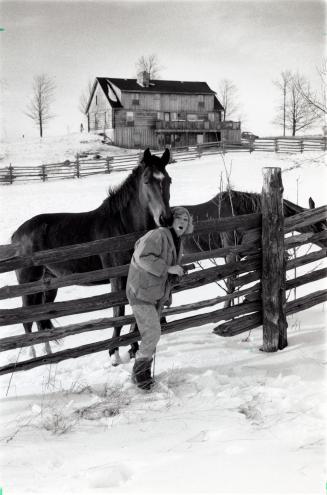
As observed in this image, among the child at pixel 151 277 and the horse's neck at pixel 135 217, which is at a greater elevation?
the horse's neck at pixel 135 217

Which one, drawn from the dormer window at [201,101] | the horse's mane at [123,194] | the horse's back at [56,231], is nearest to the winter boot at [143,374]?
the horse's mane at [123,194]

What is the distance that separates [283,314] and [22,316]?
3.01m

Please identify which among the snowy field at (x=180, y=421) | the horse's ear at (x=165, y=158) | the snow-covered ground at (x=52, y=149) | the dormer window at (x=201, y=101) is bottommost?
the snowy field at (x=180, y=421)

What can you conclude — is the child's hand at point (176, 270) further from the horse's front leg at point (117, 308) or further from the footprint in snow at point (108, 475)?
the footprint in snow at point (108, 475)

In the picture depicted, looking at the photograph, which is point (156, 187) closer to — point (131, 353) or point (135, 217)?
point (135, 217)

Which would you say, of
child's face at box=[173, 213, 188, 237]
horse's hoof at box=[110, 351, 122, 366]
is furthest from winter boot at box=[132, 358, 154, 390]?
child's face at box=[173, 213, 188, 237]

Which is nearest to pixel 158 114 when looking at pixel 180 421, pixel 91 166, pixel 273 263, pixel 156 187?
pixel 91 166

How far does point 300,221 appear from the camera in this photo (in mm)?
6109

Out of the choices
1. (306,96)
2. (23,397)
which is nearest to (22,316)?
(23,397)

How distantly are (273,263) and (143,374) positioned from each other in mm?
2071

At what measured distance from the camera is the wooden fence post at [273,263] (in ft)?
18.6

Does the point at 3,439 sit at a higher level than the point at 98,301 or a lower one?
lower

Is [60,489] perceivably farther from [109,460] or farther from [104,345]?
[104,345]

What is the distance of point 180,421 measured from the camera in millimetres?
4055
